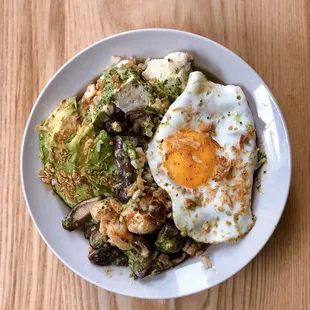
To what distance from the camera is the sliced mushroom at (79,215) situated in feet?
8.04

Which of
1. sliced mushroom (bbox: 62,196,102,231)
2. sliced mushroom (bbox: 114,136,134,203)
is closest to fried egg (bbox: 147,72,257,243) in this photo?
sliced mushroom (bbox: 114,136,134,203)

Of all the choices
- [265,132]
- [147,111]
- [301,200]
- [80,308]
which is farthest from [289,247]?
[80,308]

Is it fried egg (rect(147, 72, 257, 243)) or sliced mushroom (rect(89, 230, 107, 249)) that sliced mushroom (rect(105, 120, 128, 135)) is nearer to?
fried egg (rect(147, 72, 257, 243))

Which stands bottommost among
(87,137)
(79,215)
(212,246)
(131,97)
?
(212,246)

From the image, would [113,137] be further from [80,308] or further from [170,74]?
[80,308]

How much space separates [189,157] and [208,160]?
0.09 m

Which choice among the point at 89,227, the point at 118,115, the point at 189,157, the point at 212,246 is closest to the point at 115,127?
the point at 118,115

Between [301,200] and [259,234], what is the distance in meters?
0.31

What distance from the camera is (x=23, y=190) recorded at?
248cm

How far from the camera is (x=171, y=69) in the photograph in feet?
7.70

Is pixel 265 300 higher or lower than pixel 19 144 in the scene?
lower

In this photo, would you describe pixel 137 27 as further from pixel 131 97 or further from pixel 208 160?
pixel 208 160

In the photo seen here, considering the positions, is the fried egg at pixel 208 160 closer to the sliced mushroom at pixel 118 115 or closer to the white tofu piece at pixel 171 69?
the white tofu piece at pixel 171 69

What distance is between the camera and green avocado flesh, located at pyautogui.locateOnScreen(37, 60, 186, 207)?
2.38m
